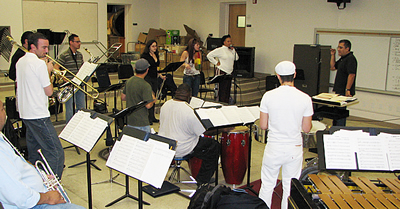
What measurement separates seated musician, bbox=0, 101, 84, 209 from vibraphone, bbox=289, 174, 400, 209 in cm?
183

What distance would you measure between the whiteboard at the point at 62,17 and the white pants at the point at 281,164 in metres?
9.99

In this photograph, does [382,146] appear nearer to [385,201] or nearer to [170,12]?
[385,201]

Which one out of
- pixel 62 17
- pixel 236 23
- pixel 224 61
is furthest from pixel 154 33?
pixel 224 61

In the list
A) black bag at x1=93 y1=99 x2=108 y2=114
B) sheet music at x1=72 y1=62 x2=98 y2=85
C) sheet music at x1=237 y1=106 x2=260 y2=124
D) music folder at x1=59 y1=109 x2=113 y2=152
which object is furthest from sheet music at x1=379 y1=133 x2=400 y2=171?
black bag at x1=93 y1=99 x2=108 y2=114

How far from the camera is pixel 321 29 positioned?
30.7ft

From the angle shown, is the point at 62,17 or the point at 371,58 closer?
the point at 371,58

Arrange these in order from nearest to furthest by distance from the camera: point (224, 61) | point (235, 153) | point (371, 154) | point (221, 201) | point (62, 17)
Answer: point (221, 201) → point (371, 154) → point (235, 153) → point (224, 61) → point (62, 17)

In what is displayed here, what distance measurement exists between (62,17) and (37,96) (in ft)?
29.1

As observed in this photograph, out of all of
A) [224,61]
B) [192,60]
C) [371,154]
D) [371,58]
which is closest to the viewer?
[371,154]

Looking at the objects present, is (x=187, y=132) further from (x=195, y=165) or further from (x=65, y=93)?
(x=65, y=93)

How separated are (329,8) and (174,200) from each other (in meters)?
6.74

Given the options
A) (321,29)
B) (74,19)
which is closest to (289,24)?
(321,29)

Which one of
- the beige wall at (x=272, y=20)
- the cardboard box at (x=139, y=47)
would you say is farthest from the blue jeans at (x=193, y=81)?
the cardboard box at (x=139, y=47)

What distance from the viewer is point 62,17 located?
39.8ft
